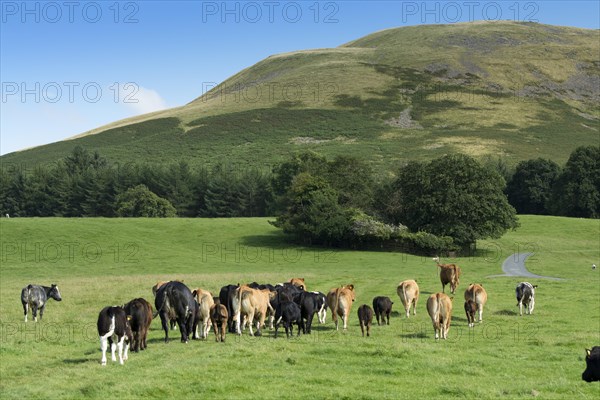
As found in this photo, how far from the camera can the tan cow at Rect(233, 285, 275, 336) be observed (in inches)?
931

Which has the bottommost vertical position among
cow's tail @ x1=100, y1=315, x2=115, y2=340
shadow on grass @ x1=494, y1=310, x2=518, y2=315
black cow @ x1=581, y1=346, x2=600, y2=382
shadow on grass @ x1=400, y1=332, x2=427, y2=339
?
shadow on grass @ x1=494, y1=310, x2=518, y2=315

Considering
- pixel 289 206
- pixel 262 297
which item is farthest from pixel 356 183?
pixel 262 297

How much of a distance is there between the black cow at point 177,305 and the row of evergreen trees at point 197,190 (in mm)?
83242

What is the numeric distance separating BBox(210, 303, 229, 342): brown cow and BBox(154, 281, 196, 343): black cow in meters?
0.71

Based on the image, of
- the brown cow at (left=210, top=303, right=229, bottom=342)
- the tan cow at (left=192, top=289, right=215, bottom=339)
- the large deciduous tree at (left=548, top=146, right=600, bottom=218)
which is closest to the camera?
the brown cow at (left=210, top=303, right=229, bottom=342)

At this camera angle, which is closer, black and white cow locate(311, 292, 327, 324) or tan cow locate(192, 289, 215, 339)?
tan cow locate(192, 289, 215, 339)

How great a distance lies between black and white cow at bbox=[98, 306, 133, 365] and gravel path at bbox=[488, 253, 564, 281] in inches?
1642

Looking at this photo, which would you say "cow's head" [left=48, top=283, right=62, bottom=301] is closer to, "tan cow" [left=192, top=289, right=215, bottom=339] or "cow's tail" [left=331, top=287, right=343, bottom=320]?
"tan cow" [left=192, top=289, right=215, bottom=339]

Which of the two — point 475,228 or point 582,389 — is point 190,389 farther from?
point 475,228

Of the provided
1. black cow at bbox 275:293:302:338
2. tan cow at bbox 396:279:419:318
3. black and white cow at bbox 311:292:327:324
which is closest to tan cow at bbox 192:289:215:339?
black cow at bbox 275:293:302:338

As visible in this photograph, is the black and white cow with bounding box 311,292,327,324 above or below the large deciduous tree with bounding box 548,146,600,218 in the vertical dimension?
below

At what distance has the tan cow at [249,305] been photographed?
23.6 metres

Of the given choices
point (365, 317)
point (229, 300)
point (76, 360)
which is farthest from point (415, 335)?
point (76, 360)

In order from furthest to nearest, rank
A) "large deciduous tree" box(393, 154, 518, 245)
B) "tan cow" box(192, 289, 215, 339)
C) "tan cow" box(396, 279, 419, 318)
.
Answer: "large deciduous tree" box(393, 154, 518, 245) → "tan cow" box(396, 279, 419, 318) → "tan cow" box(192, 289, 215, 339)
